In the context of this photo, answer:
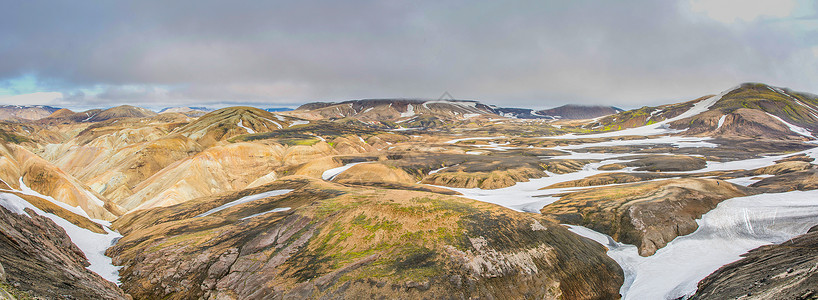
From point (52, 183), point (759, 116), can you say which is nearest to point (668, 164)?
point (759, 116)

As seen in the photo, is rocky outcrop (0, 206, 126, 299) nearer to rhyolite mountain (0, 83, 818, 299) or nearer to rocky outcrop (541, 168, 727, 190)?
rhyolite mountain (0, 83, 818, 299)

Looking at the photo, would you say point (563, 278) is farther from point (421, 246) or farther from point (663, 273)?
point (421, 246)

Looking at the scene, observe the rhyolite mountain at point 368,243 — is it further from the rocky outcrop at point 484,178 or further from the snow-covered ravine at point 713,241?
the rocky outcrop at point 484,178

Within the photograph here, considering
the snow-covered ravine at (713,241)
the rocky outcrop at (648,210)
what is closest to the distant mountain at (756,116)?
the rocky outcrop at (648,210)

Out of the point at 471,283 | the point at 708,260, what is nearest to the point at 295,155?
the point at 471,283

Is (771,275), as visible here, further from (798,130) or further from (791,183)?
(798,130)

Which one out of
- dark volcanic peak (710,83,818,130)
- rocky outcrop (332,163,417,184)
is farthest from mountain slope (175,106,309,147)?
dark volcanic peak (710,83,818,130)
